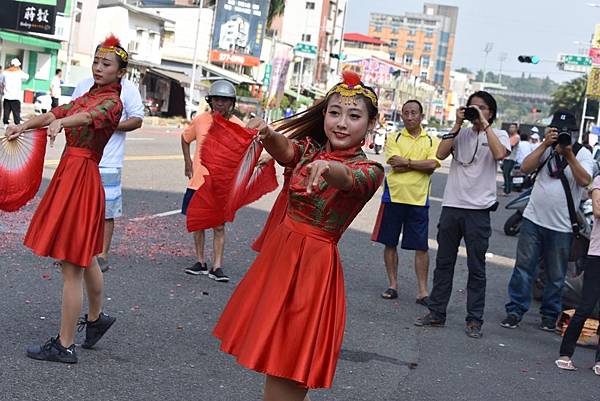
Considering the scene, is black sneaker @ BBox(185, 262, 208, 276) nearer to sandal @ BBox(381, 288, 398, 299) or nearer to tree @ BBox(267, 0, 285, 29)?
sandal @ BBox(381, 288, 398, 299)

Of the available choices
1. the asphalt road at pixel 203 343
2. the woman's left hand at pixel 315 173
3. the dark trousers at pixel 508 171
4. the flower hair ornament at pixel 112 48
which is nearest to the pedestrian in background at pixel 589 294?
the asphalt road at pixel 203 343

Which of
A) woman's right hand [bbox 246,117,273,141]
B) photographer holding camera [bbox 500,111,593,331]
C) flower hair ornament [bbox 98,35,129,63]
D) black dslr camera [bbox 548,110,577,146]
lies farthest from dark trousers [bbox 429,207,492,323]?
woman's right hand [bbox 246,117,273,141]

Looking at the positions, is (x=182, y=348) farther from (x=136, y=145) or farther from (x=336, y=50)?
(x=336, y=50)

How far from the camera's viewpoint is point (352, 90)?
14.6ft

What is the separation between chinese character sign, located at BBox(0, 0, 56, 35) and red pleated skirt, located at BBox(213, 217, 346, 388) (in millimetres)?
46133

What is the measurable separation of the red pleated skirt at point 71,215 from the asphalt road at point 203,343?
67 cm

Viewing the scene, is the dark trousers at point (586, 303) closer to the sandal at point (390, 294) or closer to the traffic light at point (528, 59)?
the sandal at point (390, 294)

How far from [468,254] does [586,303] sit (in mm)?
1200

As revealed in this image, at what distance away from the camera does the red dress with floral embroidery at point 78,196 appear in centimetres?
600

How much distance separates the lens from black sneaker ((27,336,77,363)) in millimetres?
6031

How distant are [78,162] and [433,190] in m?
22.2

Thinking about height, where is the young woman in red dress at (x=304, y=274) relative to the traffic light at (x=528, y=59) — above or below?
below

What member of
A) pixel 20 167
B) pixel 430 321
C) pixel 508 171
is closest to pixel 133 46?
pixel 508 171

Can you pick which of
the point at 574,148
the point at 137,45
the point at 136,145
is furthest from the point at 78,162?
the point at 137,45
